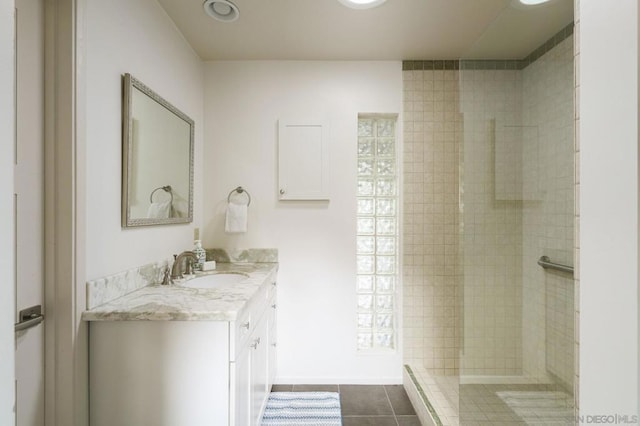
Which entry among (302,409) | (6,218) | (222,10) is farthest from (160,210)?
(302,409)

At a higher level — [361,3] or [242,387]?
[361,3]

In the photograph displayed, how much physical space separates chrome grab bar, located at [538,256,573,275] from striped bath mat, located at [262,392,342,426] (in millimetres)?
1473

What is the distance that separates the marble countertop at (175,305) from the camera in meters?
1.19

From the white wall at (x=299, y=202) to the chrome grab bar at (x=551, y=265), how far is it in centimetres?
122

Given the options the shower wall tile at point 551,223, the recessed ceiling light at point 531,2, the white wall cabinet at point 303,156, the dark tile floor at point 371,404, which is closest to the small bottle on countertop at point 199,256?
the white wall cabinet at point 303,156

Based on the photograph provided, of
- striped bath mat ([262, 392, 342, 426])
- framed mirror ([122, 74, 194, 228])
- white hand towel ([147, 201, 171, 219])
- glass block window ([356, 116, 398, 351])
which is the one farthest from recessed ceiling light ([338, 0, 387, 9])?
striped bath mat ([262, 392, 342, 426])

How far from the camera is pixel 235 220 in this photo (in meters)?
2.30

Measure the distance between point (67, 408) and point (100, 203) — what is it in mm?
771

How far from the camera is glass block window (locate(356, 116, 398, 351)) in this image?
8.35ft

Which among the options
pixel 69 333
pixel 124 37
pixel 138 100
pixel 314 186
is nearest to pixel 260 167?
pixel 314 186

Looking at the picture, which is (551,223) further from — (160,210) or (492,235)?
(160,210)

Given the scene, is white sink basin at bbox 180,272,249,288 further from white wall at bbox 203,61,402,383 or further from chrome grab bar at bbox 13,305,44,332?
chrome grab bar at bbox 13,305,44,332

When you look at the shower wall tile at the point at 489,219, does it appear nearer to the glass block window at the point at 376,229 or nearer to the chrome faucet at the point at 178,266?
the glass block window at the point at 376,229

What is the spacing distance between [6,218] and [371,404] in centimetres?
228
